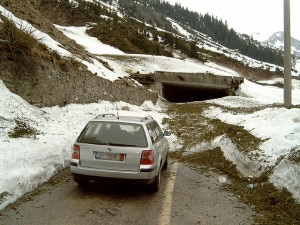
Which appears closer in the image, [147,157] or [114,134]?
[147,157]

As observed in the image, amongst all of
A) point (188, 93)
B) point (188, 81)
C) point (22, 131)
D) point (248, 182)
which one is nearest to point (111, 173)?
point (248, 182)

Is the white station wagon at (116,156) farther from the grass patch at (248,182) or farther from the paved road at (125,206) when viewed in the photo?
the grass patch at (248,182)

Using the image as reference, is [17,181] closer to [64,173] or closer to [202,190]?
Result: [64,173]

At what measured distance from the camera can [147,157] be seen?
239 inches

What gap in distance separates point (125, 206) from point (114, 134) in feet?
4.80

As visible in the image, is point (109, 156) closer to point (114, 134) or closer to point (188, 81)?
point (114, 134)

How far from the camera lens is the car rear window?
6168mm

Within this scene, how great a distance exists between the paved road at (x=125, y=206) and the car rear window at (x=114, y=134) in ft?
3.54

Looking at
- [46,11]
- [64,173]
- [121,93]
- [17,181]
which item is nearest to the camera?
[17,181]

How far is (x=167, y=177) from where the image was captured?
25.8ft

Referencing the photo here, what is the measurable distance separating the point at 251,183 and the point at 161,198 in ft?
7.59

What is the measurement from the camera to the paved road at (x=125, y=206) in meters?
5.02

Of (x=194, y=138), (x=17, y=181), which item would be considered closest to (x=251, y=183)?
(x=17, y=181)

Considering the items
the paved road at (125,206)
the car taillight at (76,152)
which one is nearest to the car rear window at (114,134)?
the car taillight at (76,152)
